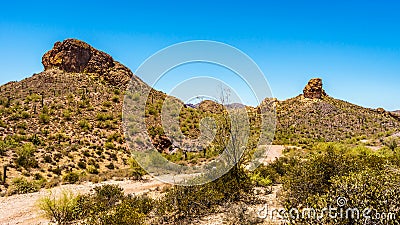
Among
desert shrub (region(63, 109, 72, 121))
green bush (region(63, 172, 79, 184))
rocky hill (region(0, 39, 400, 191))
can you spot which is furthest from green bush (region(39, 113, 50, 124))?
green bush (region(63, 172, 79, 184))

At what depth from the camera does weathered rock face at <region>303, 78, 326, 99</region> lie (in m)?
67.8

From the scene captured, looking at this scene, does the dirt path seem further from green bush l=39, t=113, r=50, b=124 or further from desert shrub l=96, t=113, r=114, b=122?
desert shrub l=96, t=113, r=114, b=122

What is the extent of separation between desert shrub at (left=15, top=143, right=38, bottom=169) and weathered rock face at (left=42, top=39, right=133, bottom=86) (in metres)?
24.5

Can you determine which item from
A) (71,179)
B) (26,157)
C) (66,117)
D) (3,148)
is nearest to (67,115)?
(66,117)

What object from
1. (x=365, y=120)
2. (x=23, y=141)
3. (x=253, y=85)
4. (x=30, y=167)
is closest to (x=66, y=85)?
(x=23, y=141)

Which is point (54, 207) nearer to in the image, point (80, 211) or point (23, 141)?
point (80, 211)

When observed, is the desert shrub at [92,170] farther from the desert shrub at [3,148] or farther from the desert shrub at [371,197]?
the desert shrub at [371,197]

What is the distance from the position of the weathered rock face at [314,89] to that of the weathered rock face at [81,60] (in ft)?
144

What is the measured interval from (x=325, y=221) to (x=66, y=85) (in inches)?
1534

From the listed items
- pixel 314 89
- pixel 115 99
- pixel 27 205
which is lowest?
pixel 27 205

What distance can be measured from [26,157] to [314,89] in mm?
63134

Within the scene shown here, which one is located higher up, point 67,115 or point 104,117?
point 104,117

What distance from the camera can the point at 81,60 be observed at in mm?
44250

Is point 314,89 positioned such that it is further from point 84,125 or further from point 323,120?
point 84,125
